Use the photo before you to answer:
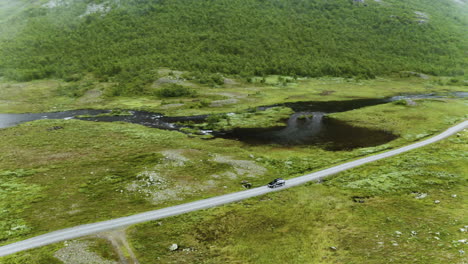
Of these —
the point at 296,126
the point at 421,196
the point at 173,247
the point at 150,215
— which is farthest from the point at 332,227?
the point at 296,126

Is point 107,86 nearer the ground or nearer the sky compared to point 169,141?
nearer the sky

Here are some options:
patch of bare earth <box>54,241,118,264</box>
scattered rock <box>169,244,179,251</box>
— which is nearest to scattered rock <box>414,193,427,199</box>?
scattered rock <box>169,244,179,251</box>

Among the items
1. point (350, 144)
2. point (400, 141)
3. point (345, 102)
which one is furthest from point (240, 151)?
point (345, 102)

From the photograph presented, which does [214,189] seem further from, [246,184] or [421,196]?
[421,196]

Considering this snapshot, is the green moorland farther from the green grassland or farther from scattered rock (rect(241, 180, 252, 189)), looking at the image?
the green grassland

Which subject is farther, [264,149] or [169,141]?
[169,141]

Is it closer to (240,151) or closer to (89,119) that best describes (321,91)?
(240,151)

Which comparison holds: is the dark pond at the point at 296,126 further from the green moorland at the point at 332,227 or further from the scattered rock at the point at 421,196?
the scattered rock at the point at 421,196
